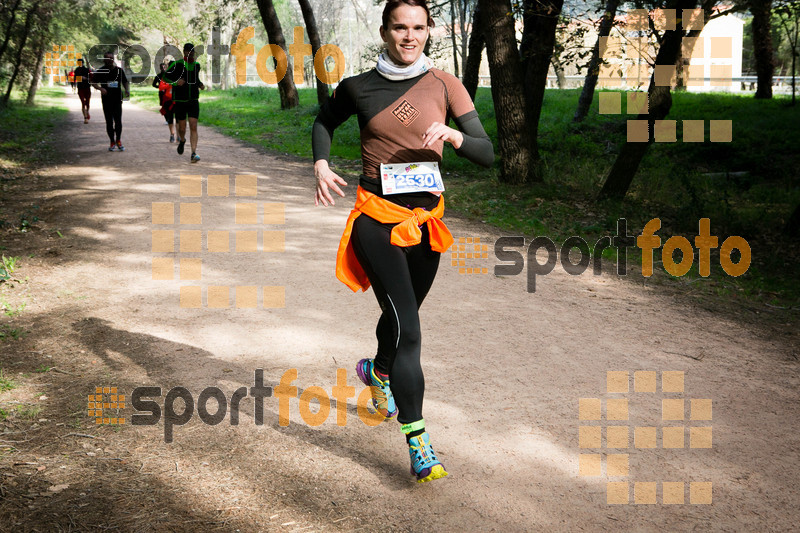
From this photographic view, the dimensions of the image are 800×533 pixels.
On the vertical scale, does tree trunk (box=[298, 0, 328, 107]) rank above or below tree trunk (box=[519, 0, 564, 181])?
above

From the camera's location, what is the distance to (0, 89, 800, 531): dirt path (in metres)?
3.32

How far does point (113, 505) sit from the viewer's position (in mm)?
3242

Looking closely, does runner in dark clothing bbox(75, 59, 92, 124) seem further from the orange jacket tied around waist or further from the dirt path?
the orange jacket tied around waist

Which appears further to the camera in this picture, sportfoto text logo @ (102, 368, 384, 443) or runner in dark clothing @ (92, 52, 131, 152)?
runner in dark clothing @ (92, 52, 131, 152)

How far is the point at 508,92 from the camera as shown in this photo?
1162 cm

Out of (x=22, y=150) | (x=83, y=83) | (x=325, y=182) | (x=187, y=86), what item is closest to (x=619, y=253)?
(x=325, y=182)

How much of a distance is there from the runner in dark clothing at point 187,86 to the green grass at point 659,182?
9.64 ft

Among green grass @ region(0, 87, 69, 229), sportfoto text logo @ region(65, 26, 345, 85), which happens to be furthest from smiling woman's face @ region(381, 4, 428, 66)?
sportfoto text logo @ region(65, 26, 345, 85)

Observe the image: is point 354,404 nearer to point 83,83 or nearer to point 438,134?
point 438,134

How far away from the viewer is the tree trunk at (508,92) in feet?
37.5

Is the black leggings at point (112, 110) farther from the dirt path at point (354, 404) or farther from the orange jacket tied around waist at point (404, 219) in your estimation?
the orange jacket tied around waist at point (404, 219)

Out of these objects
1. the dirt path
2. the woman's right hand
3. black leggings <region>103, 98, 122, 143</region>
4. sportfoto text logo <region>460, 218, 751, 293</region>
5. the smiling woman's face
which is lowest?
the dirt path

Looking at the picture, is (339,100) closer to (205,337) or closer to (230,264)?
(205,337)

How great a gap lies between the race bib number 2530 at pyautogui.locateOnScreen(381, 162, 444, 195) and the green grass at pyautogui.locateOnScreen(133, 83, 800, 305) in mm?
5396
